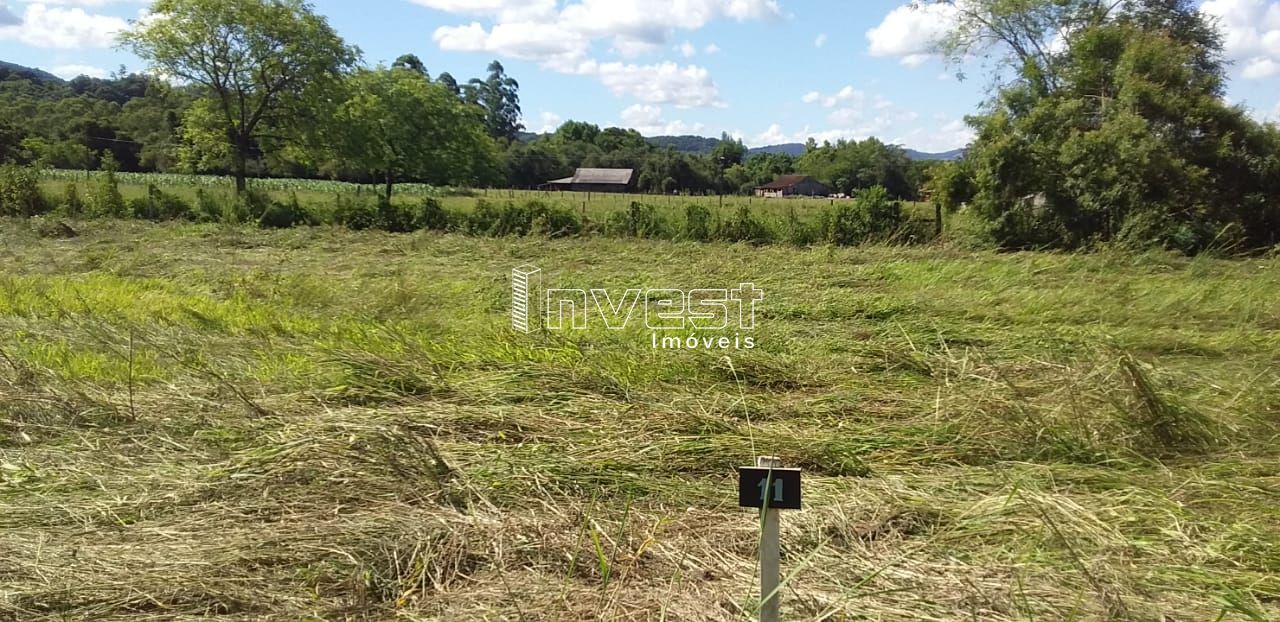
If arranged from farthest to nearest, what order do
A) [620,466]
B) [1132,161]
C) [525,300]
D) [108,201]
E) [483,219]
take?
[108,201] → [483,219] → [1132,161] → [525,300] → [620,466]

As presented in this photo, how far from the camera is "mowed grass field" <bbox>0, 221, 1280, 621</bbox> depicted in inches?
95.8

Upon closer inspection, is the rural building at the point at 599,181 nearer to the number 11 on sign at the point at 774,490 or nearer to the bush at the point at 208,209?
the bush at the point at 208,209

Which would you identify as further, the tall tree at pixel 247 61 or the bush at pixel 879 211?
Answer: the tall tree at pixel 247 61

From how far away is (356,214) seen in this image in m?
17.6

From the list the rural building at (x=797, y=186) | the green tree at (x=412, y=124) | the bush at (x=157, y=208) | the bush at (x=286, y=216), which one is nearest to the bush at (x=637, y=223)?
the bush at (x=286, y=216)

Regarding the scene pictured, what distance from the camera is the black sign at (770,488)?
1891 mm

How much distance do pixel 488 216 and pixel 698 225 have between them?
4.65 meters

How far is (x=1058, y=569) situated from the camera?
2482 mm

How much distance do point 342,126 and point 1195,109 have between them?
21997mm

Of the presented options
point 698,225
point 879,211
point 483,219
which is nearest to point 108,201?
point 483,219

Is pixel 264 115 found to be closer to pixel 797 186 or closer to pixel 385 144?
pixel 385 144

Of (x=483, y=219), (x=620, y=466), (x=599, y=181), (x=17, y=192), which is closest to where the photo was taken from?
(x=620, y=466)

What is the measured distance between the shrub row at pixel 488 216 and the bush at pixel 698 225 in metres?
0.02

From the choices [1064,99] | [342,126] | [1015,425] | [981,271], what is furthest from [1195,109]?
[342,126]
